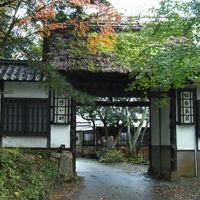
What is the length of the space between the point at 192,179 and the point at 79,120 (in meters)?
27.9

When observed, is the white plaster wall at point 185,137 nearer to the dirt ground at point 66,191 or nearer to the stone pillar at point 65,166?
the dirt ground at point 66,191

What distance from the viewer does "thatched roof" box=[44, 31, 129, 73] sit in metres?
17.9

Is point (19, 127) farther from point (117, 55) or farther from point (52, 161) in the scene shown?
point (117, 55)

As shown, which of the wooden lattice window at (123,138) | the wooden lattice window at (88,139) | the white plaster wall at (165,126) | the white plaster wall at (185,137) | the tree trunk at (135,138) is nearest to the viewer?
the white plaster wall at (185,137)

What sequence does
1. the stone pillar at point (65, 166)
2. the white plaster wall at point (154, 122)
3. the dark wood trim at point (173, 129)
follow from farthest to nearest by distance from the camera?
1. the white plaster wall at point (154, 122)
2. the dark wood trim at point (173, 129)
3. the stone pillar at point (65, 166)

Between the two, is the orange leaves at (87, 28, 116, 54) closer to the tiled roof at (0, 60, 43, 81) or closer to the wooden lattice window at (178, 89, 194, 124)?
the tiled roof at (0, 60, 43, 81)

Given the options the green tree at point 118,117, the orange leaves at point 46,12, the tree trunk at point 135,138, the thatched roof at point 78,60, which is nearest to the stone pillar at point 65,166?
the thatched roof at point 78,60

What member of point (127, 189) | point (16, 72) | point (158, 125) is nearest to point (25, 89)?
point (16, 72)

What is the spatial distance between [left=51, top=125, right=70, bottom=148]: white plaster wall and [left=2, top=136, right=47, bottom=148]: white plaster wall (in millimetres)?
369

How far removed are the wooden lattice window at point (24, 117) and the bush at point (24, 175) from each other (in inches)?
78.8

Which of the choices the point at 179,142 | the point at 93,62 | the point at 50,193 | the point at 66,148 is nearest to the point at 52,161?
the point at 66,148

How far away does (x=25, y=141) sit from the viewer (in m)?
18.2

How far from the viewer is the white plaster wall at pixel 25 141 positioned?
59.3 feet

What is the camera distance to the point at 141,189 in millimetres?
15609
